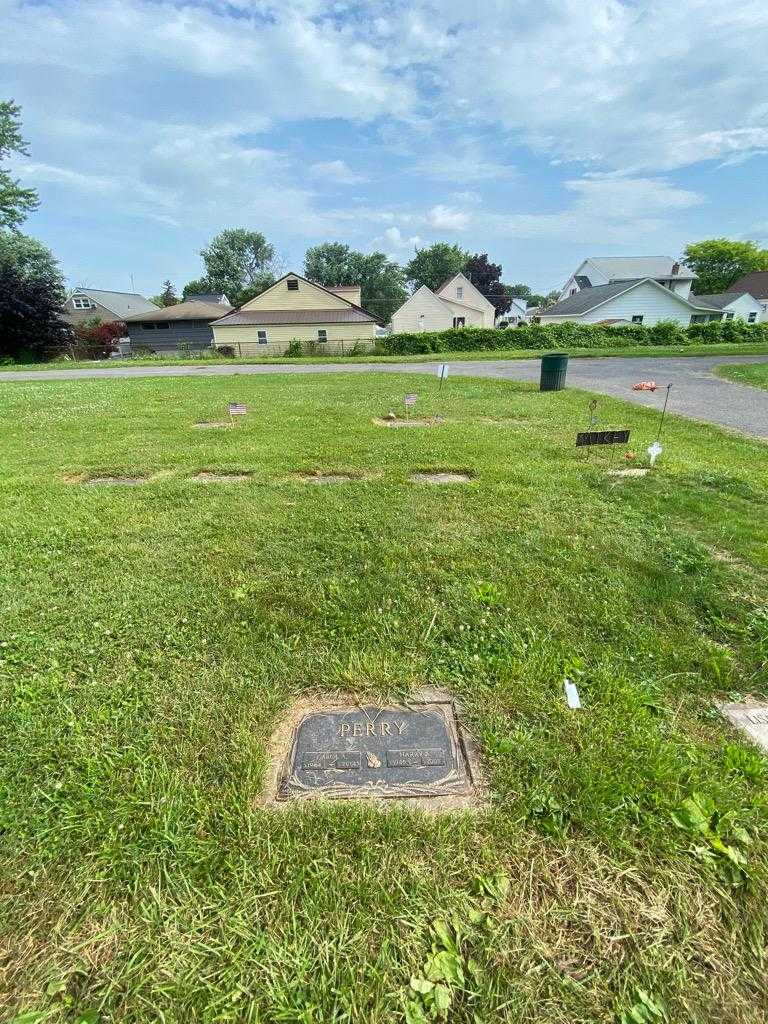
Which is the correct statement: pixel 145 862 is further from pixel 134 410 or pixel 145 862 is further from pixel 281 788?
pixel 134 410

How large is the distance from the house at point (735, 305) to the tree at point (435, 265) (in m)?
30.2

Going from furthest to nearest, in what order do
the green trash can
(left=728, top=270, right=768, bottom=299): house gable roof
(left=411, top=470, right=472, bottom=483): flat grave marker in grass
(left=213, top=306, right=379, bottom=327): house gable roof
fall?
(left=728, top=270, right=768, bottom=299): house gable roof, (left=213, top=306, right=379, bottom=327): house gable roof, the green trash can, (left=411, top=470, right=472, bottom=483): flat grave marker in grass

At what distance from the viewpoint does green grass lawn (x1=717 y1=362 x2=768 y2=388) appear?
1160cm

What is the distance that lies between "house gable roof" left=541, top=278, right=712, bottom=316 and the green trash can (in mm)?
27492

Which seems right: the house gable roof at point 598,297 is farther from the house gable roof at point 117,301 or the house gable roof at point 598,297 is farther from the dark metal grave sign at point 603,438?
the house gable roof at point 117,301

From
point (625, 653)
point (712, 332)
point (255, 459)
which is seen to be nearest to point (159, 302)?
point (712, 332)

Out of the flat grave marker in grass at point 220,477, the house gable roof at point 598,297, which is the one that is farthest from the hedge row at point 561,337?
the flat grave marker in grass at point 220,477

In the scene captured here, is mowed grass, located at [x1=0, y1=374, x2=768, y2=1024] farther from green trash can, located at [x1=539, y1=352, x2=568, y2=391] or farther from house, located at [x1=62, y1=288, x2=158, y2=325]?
house, located at [x1=62, y1=288, x2=158, y2=325]

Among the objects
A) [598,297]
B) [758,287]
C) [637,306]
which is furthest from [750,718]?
[758,287]

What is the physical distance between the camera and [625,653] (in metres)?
2.21

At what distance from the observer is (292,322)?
30.6 m

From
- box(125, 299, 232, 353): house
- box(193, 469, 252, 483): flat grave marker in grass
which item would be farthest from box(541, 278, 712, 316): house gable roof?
box(193, 469, 252, 483): flat grave marker in grass

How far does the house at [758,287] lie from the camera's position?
139 feet

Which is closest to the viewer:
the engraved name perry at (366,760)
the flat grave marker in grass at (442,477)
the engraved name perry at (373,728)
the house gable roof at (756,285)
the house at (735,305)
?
the engraved name perry at (366,760)
